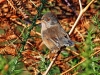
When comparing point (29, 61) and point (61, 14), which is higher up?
point (61, 14)

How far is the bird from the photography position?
3793 mm

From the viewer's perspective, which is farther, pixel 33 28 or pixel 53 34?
pixel 33 28

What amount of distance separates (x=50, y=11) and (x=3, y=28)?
25.4 inches

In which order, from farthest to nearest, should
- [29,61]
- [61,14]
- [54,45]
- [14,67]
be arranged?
[61,14] < [29,61] < [54,45] < [14,67]

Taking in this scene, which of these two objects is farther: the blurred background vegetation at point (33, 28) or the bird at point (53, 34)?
the blurred background vegetation at point (33, 28)

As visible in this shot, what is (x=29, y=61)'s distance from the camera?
436 centimetres

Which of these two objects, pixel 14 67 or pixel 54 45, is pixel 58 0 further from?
pixel 14 67

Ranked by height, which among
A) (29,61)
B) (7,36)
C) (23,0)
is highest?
(23,0)

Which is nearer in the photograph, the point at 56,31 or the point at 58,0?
the point at 56,31

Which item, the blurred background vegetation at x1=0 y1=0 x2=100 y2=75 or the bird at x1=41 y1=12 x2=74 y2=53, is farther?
the blurred background vegetation at x1=0 y1=0 x2=100 y2=75

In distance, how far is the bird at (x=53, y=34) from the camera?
12.4 ft

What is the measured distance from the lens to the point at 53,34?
166 inches

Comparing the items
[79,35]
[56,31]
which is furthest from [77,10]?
[56,31]

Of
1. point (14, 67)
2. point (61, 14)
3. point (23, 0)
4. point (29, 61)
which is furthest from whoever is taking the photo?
point (61, 14)
